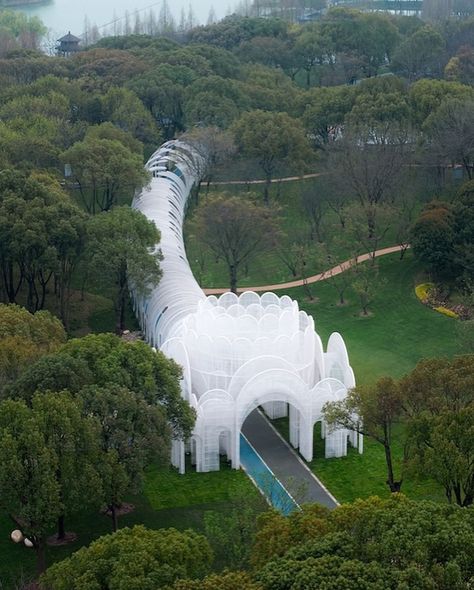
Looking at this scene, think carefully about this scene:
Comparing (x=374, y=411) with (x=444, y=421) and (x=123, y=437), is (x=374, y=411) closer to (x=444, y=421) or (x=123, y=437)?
(x=444, y=421)

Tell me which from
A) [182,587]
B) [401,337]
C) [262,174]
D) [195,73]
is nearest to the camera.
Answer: [182,587]

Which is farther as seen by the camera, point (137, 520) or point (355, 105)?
point (355, 105)

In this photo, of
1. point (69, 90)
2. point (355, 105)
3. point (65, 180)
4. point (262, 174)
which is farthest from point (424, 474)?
point (69, 90)

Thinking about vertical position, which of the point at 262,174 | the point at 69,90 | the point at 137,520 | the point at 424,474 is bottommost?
the point at 137,520

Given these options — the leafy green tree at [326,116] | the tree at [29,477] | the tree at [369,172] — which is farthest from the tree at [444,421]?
the leafy green tree at [326,116]

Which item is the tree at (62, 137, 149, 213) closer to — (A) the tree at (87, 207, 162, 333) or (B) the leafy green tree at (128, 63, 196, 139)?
(A) the tree at (87, 207, 162, 333)

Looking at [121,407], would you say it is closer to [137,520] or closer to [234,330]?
[137,520]

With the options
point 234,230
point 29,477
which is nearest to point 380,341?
point 234,230
